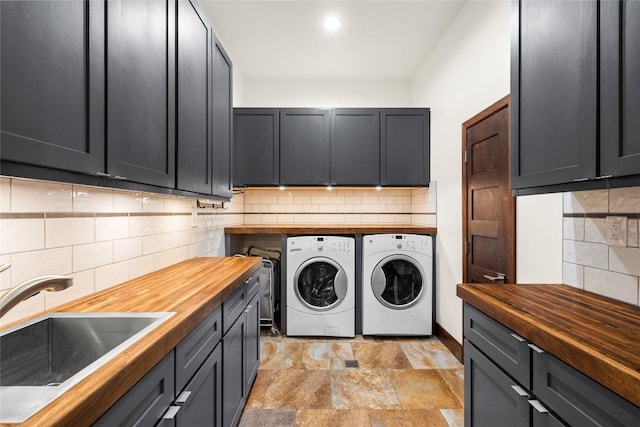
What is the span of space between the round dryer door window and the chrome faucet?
2.61 m

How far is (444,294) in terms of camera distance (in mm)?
2947

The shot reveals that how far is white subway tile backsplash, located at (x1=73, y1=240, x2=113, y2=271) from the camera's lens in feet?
4.18

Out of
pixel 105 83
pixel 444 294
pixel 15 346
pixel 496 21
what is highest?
pixel 496 21

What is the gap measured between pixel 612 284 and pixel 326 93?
3308 millimetres

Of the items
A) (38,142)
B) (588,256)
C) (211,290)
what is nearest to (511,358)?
(588,256)

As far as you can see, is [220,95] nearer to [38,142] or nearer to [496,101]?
[38,142]

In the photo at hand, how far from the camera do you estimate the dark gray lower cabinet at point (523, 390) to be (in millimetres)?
764

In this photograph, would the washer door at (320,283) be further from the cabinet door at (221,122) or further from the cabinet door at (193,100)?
the cabinet door at (193,100)

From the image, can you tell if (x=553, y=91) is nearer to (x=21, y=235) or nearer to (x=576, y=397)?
(x=576, y=397)

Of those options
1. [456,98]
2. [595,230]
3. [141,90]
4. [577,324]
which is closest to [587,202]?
[595,230]

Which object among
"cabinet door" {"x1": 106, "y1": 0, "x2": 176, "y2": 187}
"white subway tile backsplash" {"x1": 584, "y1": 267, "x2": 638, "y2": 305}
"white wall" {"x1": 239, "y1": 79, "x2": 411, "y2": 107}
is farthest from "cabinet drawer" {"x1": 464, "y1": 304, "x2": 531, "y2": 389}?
"white wall" {"x1": 239, "y1": 79, "x2": 411, "y2": 107}

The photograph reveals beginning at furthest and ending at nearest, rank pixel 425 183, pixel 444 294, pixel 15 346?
pixel 425 183 < pixel 444 294 < pixel 15 346

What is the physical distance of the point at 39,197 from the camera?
110 cm

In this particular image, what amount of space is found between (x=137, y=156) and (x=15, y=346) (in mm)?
697
